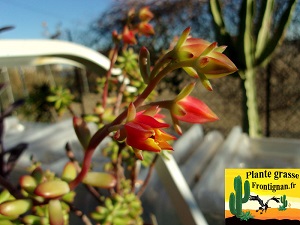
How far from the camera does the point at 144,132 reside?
0.23 metres

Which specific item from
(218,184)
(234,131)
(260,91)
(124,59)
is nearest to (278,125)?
(260,91)

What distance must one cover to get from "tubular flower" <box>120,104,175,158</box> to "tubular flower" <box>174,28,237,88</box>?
1.9 inches

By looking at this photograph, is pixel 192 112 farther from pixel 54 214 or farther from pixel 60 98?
pixel 60 98

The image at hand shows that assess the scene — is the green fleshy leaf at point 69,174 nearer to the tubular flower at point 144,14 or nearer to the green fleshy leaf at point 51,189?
the green fleshy leaf at point 51,189

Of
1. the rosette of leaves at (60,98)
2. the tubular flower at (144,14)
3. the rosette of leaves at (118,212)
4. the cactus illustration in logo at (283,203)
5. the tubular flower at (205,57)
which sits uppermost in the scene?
the tubular flower at (144,14)

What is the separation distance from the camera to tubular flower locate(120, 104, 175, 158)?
0.77 feet

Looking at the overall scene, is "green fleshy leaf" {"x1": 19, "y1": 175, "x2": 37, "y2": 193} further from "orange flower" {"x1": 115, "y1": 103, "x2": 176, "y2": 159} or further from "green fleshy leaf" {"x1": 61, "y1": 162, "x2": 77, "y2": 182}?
"orange flower" {"x1": 115, "y1": 103, "x2": 176, "y2": 159}

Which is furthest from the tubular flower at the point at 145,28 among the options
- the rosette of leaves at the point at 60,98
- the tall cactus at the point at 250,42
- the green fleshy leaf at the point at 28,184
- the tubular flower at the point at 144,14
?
the tall cactus at the point at 250,42

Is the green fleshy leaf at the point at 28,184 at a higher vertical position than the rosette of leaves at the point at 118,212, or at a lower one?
higher

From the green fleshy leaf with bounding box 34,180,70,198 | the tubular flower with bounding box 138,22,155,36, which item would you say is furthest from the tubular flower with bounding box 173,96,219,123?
the tubular flower with bounding box 138,22,155,36

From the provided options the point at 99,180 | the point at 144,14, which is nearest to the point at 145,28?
the point at 144,14

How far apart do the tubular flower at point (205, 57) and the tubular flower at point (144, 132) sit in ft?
0.15

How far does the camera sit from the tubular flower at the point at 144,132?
0.77ft

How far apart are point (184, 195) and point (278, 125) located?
2456 mm
